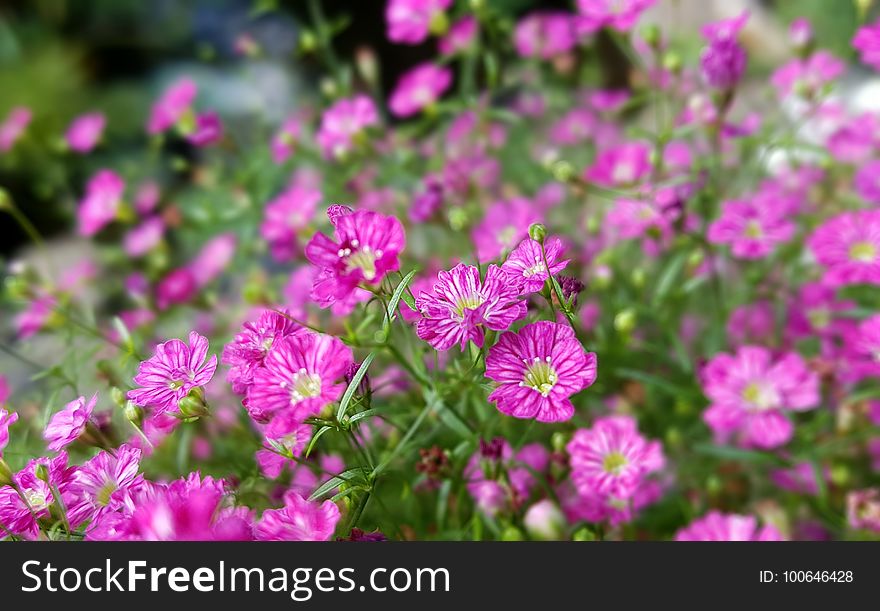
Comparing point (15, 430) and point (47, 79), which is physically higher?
point (47, 79)

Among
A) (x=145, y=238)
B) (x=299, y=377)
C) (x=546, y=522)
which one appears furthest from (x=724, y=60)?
(x=145, y=238)

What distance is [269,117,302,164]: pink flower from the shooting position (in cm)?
125

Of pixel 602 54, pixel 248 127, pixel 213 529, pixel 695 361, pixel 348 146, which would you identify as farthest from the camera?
pixel 248 127

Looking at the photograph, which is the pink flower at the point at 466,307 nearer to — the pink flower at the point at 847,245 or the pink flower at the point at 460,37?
the pink flower at the point at 847,245

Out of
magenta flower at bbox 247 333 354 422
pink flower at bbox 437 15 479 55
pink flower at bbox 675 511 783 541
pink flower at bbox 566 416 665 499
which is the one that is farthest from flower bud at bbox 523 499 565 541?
pink flower at bbox 437 15 479 55

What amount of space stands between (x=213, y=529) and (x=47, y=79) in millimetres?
2196

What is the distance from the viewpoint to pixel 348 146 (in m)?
1.21

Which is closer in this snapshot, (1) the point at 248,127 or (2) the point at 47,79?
(1) the point at 248,127

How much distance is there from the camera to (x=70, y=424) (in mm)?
673

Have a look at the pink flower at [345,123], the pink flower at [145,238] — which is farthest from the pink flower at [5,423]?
the pink flower at [145,238]

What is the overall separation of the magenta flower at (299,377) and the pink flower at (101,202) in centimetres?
92

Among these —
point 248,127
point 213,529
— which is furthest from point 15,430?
point 248,127

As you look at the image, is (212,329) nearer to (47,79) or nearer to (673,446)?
(673,446)

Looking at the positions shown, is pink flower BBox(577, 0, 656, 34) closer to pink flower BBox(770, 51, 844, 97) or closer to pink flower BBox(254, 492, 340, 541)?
pink flower BBox(770, 51, 844, 97)
